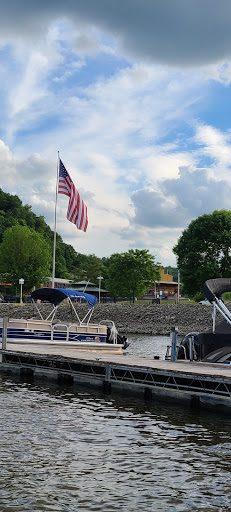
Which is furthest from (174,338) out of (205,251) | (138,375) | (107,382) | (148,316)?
(205,251)

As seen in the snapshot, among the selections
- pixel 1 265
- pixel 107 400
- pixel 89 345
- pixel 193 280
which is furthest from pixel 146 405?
pixel 1 265

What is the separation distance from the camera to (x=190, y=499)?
1013 centimetres

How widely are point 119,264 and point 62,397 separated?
7556cm

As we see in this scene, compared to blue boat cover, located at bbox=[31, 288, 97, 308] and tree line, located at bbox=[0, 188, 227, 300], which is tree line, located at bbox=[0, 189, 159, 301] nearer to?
tree line, located at bbox=[0, 188, 227, 300]

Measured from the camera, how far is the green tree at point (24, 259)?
99312 mm

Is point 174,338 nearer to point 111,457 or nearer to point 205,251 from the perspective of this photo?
point 111,457

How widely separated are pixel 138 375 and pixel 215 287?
5.32 metres

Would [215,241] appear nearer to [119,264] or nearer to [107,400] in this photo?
[119,264]

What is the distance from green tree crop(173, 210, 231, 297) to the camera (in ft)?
256

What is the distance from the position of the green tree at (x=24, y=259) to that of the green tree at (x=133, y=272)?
12.5m

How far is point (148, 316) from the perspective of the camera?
74.6 metres

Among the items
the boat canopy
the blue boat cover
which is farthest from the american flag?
the boat canopy

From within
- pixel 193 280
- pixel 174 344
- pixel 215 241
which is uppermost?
pixel 215 241

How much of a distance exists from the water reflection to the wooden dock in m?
0.60
